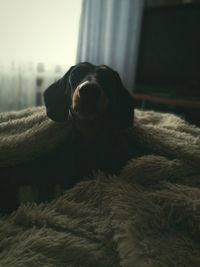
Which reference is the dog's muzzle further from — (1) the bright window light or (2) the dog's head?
(1) the bright window light

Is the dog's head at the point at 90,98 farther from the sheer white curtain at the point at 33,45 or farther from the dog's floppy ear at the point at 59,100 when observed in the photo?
the sheer white curtain at the point at 33,45

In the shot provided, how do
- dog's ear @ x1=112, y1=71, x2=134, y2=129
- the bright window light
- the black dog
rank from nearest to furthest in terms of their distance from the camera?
the black dog < dog's ear @ x1=112, y1=71, x2=134, y2=129 < the bright window light

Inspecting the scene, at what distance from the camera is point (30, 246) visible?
22.3 inches

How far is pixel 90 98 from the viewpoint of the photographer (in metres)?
0.85

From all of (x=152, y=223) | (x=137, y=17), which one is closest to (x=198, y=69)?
(x=137, y=17)

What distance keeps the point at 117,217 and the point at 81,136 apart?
11.8 inches

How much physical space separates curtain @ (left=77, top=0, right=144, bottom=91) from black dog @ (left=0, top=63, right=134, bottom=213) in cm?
190

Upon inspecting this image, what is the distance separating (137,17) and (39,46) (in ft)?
2.97

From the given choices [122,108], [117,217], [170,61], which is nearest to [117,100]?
[122,108]

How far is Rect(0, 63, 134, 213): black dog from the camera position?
2.62 feet

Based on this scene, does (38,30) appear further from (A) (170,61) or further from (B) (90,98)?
(B) (90,98)

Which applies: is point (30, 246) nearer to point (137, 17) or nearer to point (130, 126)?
point (130, 126)

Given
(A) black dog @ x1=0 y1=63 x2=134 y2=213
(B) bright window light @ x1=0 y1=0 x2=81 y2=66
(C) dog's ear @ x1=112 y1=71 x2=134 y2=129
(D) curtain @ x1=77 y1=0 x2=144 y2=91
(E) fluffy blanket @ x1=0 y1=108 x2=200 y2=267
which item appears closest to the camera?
(E) fluffy blanket @ x1=0 y1=108 x2=200 y2=267

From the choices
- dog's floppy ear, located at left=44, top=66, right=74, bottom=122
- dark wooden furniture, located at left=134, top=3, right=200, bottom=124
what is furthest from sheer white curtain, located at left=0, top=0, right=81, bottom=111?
dog's floppy ear, located at left=44, top=66, right=74, bottom=122
